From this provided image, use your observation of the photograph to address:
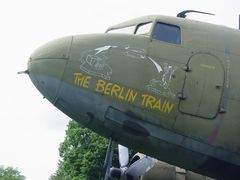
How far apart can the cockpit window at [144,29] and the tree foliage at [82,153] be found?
79.8 feet

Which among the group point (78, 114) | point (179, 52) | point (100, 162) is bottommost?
point (78, 114)

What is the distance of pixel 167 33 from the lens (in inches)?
396

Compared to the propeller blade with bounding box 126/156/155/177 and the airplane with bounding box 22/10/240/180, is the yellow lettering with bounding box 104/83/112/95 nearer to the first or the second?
the airplane with bounding box 22/10/240/180

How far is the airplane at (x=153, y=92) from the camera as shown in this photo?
30.0ft

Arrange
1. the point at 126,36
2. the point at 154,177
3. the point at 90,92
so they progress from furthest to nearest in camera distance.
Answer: the point at 154,177
the point at 126,36
the point at 90,92

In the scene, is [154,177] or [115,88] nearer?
[115,88]

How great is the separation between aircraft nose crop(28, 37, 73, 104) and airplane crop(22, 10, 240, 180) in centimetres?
2

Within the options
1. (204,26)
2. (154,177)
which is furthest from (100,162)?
(204,26)

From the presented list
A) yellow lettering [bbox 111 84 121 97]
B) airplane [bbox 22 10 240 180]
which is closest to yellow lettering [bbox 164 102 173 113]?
airplane [bbox 22 10 240 180]

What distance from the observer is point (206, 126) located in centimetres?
938

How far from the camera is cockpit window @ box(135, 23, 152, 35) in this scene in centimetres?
1004

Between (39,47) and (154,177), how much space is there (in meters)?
6.42

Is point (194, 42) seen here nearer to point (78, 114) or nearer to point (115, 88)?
point (115, 88)

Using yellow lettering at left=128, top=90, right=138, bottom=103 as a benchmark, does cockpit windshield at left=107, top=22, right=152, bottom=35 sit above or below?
above
